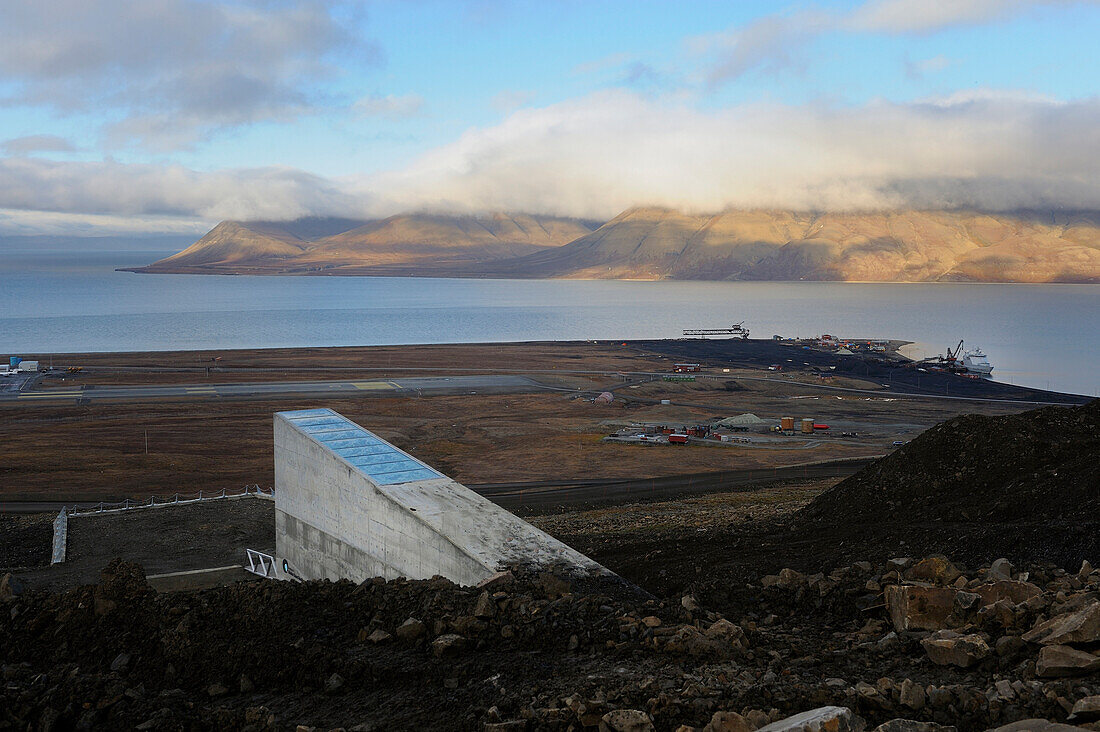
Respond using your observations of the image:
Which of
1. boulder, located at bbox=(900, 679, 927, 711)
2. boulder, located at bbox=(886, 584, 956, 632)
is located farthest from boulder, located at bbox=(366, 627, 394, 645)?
boulder, located at bbox=(900, 679, 927, 711)

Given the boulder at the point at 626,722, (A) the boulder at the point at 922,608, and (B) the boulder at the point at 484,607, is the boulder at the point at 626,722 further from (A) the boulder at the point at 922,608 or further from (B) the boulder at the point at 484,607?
(A) the boulder at the point at 922,608

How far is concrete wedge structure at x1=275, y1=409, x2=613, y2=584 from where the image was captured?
17906 mm

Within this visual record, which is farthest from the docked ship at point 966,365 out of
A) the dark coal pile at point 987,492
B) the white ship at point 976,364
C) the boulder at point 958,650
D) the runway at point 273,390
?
the boulder at point 958,650

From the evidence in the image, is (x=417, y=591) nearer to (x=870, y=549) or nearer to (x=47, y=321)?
(x=870, y=549)

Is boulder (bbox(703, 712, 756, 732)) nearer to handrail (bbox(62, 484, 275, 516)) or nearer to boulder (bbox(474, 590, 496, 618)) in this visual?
boulder (bbox(474, 590, 496, 618))

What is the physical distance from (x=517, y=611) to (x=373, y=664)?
6.84 ft

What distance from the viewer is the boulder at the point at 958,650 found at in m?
9.34

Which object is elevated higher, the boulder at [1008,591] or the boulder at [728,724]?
the boulder at [1008,591]

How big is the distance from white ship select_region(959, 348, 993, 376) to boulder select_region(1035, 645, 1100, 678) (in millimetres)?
105318

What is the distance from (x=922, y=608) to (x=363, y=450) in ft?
51.0

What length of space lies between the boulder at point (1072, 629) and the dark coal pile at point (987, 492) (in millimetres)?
7269

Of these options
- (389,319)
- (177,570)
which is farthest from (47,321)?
(177,570)

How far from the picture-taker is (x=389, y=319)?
182625 millimetres

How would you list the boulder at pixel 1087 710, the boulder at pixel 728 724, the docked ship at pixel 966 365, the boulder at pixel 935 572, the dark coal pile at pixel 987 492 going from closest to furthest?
the boulder at pixel 1087 710 < the boulder at pixel 728 724 < the boulder at pixel 935 572 < the dark coal pile at pixel 987 492 < the docked ship at pixel 966 365
